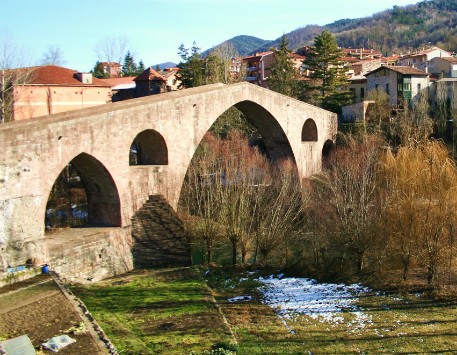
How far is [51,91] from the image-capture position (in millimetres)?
34531

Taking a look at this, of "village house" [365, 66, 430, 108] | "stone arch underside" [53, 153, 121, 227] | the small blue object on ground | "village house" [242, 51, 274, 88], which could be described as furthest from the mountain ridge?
the small blue object on ground

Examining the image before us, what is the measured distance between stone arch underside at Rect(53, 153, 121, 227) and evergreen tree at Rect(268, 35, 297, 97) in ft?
75.5

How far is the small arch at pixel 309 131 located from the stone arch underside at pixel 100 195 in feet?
52.4

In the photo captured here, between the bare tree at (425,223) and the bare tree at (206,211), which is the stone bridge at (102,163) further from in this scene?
the bare tree at (425,223)

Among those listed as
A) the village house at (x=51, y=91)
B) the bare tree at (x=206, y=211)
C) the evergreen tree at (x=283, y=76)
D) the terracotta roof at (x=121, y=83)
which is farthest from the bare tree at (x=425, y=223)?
the terracotta roof at (x=121, y=83)

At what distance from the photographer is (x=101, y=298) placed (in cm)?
1350

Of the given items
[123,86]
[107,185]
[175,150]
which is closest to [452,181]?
[175,150]

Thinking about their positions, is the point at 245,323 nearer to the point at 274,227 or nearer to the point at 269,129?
the point at 274,227

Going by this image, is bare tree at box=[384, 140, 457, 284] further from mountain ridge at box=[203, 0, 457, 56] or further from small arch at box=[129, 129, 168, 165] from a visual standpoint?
mountain ridge at box=[203, 0, 457, 56]

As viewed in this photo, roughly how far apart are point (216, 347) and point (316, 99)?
1120 inches

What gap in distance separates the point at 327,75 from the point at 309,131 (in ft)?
25.7

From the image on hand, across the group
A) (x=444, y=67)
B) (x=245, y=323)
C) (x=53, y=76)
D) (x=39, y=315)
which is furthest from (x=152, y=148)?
(x=444, y=67)

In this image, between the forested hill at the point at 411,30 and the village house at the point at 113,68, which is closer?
the village house at the point at 113,68

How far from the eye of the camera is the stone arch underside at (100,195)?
16.4m
